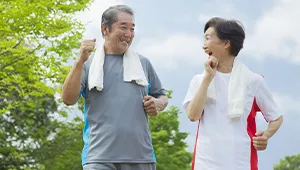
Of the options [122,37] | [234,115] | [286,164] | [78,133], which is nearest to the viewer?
[234,115]

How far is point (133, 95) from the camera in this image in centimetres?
A: 475

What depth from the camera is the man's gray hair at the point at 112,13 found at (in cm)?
495

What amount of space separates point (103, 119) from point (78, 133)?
26.4 m

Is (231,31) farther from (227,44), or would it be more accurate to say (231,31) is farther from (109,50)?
(109,50)

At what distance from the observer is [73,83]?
4668 mm

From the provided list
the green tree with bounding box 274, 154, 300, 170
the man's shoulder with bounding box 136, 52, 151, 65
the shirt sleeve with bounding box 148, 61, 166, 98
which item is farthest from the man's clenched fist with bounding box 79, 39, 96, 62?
the green tree with bounding box 274, 154, 300, 170

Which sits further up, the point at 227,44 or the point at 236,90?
the point at 227,44

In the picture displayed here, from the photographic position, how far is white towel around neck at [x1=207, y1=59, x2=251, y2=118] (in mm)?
4535

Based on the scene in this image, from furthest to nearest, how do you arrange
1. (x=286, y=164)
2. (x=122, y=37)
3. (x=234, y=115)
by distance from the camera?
(x=286, y=164)
(x=122, y=37)
(x=234, y=115)

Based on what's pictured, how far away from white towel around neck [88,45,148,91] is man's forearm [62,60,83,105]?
4.8 inches

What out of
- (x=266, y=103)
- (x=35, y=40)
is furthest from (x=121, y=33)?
(x=35, y=40)

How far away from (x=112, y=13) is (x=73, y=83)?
0.72m

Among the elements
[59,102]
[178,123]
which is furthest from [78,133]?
[178,123]

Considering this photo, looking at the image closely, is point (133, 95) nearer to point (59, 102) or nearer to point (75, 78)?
point (75, 78)
